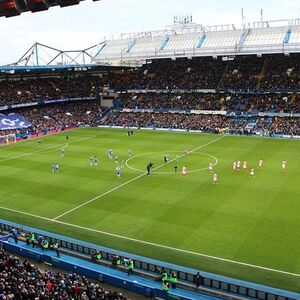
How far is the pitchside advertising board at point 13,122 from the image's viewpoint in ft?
200

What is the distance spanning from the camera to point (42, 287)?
14.8 meters

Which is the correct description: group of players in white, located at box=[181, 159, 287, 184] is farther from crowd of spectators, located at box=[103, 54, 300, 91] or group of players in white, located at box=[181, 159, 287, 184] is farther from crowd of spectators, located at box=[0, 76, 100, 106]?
crowd of spectators, located at box=[0, 76, 100, 106]

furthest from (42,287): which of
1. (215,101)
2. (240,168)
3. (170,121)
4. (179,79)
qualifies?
(179,79)

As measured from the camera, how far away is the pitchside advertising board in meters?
61.0

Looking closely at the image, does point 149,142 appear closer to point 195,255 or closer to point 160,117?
point 160,117

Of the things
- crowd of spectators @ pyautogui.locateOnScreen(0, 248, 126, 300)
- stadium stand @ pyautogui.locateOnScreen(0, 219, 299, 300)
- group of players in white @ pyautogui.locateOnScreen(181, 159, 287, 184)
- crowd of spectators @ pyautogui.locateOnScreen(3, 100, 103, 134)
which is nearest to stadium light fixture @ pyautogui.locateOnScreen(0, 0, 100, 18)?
crowd of spectators @ pyautogui.locateOnScreen(0, 248, 126, 300)

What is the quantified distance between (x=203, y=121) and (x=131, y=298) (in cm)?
4898

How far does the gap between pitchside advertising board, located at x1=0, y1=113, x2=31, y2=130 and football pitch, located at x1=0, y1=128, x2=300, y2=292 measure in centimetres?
1294

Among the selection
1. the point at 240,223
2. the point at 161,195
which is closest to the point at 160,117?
the point at 161,195

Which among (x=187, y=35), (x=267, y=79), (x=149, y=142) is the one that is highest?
(x=187, y=35)

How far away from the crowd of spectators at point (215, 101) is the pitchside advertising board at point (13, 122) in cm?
1999

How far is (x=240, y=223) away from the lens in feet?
81.0

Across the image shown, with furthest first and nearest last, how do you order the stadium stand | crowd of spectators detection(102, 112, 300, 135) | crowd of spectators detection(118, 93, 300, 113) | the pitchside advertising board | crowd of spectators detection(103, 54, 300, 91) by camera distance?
crowd of spectators detection(103, 54, 300, 91), crowd of spectators detection(118, 93, 300, 113), the pitchside advertising board, crowd of spectators detection(102, 112, 300, 135), the stadium stand

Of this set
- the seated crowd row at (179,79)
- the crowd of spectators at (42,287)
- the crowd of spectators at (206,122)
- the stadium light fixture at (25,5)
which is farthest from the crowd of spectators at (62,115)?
the stadium light fixture at (25,5)
